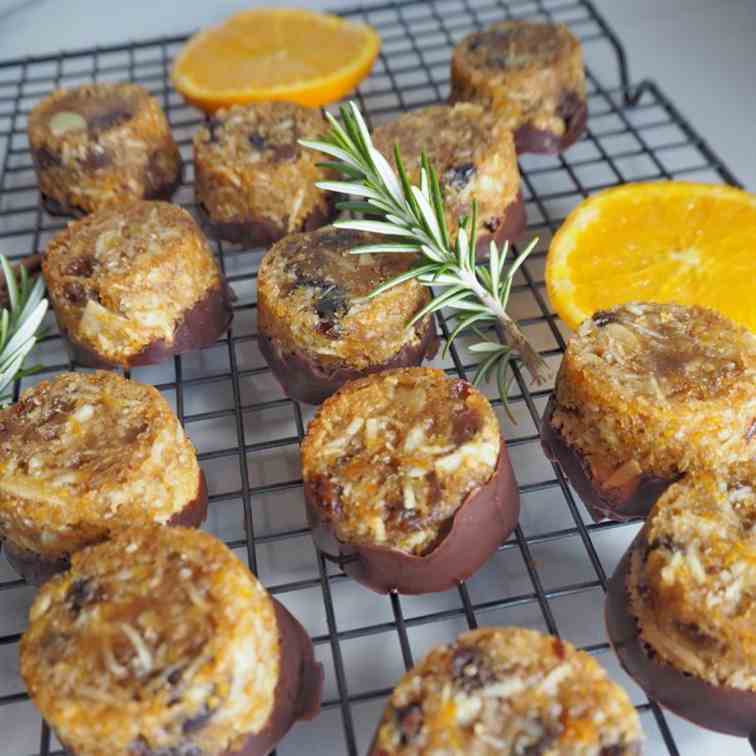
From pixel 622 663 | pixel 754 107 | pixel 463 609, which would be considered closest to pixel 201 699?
pixel 463 609

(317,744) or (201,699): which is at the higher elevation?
(201,699)

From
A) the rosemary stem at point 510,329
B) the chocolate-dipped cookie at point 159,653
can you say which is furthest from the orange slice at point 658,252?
the chocolate-dipped cookie at point 159,653

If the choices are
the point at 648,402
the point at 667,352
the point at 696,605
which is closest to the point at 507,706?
the point at 696,605

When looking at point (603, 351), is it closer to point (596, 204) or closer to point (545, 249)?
point (596, 204)

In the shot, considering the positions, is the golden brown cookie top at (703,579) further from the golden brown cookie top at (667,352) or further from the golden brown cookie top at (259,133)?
the golden brown cookie top at (259,133)

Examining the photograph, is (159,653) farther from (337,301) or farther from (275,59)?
(275,59)

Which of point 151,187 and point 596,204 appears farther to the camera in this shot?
point 151,187

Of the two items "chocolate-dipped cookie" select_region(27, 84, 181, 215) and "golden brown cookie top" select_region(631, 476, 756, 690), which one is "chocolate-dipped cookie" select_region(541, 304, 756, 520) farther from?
"chocolate-dipped cookie" select_region(27, 84, 181, 215)
